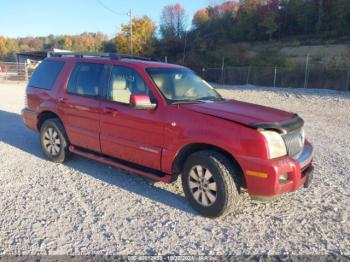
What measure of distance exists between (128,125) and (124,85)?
0.64m

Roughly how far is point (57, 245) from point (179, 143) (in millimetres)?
1802

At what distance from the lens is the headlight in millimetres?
3785

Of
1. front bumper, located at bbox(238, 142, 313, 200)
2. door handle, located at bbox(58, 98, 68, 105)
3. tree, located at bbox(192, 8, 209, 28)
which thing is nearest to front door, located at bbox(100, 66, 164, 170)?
door handle, located at bbox(58, 98, 68, 105)

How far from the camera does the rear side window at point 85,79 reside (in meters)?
5.39

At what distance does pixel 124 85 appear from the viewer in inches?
199

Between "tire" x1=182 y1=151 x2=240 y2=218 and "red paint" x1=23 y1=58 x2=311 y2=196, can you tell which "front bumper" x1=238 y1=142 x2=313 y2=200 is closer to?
"red paint" x1=23 y1=58 x2=311 y2=196

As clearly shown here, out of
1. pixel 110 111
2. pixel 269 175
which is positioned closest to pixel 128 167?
pixel 110 111

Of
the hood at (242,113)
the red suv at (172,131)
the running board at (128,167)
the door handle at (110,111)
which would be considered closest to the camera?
the red suv at (172,131)

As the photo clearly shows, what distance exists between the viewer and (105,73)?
17.4ft

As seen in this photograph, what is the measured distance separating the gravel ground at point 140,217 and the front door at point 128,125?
1.77ft

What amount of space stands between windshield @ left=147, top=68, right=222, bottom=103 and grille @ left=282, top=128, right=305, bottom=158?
52.5 inches

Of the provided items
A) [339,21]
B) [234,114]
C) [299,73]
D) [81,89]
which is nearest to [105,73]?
[81,89]

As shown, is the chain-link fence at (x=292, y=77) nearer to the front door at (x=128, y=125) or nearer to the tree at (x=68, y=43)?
the front door at (x=128, y=125)

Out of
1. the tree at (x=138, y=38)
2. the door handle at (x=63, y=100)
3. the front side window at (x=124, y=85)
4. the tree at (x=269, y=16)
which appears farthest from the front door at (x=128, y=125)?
the tree at (x=269, y=16)
